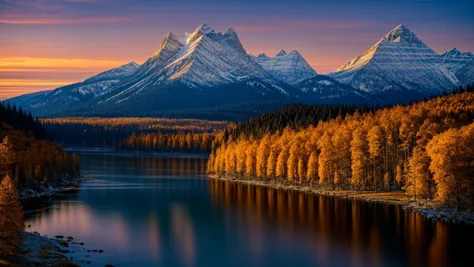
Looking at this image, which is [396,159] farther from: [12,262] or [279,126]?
[12,262]

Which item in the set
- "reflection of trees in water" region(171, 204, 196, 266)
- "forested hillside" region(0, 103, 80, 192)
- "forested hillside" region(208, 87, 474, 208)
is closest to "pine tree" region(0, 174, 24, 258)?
"reflection of trees in water" region(171, 204, 196, 266)

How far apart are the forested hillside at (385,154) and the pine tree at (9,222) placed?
61.0 metres

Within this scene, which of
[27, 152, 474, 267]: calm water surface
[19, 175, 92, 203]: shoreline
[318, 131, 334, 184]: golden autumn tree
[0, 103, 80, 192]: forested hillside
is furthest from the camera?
[318, 131, 334, 184]: golden autumn tree

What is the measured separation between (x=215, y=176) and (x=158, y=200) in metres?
59.8

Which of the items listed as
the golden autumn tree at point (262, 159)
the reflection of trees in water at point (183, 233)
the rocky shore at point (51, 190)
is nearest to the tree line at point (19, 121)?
the rocky shore at point (51, 190)

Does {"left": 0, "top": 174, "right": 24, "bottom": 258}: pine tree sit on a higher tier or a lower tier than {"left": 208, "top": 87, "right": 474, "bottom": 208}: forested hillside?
lower

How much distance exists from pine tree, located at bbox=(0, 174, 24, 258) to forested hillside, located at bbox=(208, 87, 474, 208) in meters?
61.0

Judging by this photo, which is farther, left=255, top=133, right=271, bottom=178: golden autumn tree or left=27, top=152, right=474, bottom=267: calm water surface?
left=255, top=133, right=271, bottom=178: golden autumn tree

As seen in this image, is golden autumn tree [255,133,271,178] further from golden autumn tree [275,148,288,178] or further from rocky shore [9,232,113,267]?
rocky shore [9,232,113,267]

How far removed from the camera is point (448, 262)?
7062 centimetres

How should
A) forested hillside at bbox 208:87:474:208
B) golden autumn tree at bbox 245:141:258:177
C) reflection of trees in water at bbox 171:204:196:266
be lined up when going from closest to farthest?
reflection of trees in water at bbox 171:204:196:266
forested hillside at bbox 208:87:474:208
golden autumn tree at bbox 245:141:258:177

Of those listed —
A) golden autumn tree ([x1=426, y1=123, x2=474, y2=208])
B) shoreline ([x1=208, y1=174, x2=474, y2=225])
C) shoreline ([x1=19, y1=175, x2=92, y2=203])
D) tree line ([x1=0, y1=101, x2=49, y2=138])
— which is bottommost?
shoreline ([x1=208, y1=174, x2=474, y2=225])

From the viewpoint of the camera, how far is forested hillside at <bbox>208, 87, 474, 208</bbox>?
3831 inches

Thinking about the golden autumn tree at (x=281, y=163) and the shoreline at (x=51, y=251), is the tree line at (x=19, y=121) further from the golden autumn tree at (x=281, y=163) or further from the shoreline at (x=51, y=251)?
the shoreline at (x=51, y=251)
